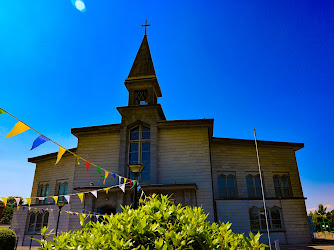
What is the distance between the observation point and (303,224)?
18172mm

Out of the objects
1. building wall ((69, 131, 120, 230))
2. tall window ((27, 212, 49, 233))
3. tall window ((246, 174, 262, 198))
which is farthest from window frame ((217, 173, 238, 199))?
tall window ((27, 212, 49, 233))

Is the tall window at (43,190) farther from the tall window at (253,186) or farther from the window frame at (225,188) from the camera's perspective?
the tall window at (253,186)

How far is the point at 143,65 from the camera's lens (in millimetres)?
22281

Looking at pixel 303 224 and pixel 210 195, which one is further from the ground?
pixel 210 195

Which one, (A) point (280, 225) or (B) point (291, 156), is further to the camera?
(B) point (291, 156)

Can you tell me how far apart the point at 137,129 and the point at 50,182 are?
11484 mm

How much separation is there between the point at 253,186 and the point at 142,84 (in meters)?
13.7

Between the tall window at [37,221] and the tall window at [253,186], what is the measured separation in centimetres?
1886

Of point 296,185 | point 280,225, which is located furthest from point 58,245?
point 296,185

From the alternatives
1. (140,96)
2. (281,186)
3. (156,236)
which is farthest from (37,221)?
(156,236)

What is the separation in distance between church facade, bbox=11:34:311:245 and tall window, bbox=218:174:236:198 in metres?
0.08

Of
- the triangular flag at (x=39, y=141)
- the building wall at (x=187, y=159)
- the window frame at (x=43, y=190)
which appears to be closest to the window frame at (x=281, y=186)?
the building wall at (x=187, y=159)

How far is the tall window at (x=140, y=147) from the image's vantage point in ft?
61.7

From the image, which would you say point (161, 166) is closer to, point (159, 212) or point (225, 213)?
point (225, 213)
